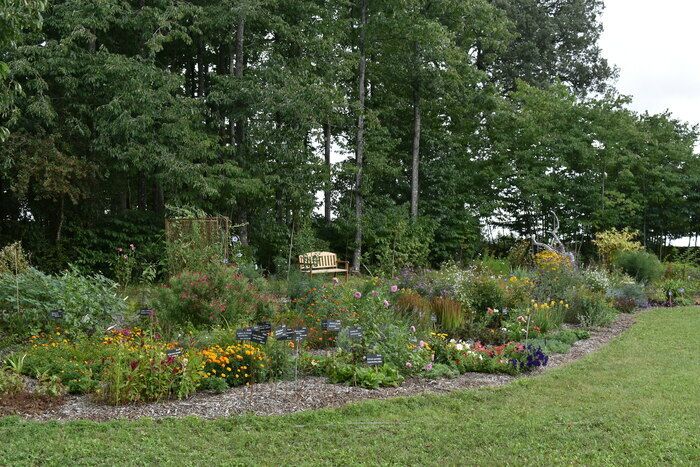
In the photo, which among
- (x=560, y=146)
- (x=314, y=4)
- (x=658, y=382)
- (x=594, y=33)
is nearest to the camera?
(x=658, y=382)

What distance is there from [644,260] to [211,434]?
40.2ft

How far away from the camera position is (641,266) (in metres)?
14.4

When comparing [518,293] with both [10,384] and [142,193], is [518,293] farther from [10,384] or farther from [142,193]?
[142,193]

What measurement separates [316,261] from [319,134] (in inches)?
147

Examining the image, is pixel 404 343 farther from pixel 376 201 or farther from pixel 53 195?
pixel 376 201

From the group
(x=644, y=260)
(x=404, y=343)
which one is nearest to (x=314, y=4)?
(x=644, y=260)

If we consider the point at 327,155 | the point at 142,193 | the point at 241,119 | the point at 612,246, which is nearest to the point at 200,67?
the point at 241,119

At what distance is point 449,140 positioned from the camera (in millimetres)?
20484

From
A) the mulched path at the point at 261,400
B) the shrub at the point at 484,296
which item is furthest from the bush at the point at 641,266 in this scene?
the mulched path at the point at 261,400

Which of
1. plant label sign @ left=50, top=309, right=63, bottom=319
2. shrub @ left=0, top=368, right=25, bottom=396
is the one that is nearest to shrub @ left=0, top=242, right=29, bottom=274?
plant label sign @ left=50, top=309, right=63, bottom=319

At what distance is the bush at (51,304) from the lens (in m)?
7.02

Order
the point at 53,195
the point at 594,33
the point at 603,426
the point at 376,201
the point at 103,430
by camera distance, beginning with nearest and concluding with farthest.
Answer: the point at 103,430
the point at 603,426
the point at 53,195
the point at 376,201
the point at 594,33

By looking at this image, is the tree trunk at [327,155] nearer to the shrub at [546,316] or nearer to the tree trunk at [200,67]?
the tree trunk at [200,67]

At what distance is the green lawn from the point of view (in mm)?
4066
